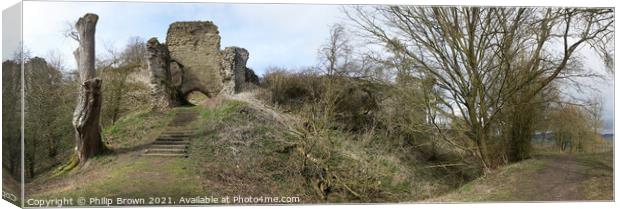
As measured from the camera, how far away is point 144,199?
10062 mm

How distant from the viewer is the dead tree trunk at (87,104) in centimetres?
1032

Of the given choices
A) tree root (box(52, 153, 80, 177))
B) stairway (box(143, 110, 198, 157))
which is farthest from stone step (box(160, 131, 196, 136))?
tree root (box(52, 153, 80, 177))

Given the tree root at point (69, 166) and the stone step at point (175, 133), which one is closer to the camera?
the tree root at point (69, 166)

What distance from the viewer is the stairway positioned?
1062 centimetres

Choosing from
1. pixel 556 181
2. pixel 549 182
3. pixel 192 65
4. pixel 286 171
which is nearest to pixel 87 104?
pixel 286 171

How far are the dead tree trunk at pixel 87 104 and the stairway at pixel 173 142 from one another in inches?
31.8

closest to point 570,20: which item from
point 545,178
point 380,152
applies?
point 545,178

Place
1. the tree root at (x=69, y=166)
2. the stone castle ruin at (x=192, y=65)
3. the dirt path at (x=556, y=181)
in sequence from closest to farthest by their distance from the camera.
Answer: the tree root at (x=69, y=166) → the dirt path at (x=556, y=181) → the stone castle ruin at (x=192, y=65)

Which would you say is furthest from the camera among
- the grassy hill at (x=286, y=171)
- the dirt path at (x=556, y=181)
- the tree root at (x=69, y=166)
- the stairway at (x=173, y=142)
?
the dirt path at (x=556, y=181)

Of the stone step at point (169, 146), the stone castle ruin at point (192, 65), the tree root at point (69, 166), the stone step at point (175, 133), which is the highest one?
the stone castle ruin at point (192, 65)

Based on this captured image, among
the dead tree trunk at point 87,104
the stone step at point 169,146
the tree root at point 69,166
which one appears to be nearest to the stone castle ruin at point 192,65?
the dead tree trunk at point 87,104

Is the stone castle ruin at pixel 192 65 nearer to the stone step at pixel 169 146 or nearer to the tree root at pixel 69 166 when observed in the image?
the stone step at pixel 169 146

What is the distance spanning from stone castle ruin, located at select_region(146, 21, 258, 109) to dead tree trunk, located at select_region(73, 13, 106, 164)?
4.42 feet

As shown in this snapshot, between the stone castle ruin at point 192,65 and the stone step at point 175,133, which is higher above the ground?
the stone castle ruin at point 192,65
